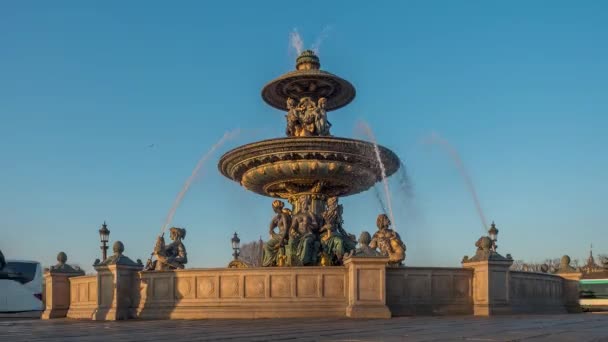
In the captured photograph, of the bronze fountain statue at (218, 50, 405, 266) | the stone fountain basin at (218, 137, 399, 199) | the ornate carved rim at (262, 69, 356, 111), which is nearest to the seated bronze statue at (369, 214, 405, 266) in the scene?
the bronze fountain statue at (218, 50, 405, 266)

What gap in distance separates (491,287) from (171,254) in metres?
9.16

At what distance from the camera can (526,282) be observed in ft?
53.0

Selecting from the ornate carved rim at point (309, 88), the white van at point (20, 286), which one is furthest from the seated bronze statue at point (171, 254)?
the white van at point (20, 286)

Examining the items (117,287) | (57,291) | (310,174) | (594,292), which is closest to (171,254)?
(117,287)

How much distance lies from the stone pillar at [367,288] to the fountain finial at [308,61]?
11.1 metres

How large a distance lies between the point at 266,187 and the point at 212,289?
6.95 meters

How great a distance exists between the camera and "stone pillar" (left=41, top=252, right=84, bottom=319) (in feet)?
60.6

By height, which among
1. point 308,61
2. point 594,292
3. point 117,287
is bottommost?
point 594,292

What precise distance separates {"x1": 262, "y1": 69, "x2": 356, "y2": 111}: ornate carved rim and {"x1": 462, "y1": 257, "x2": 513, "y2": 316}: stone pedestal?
A: 9.84m

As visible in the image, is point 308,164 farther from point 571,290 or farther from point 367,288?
point 571,290

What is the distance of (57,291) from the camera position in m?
18.7

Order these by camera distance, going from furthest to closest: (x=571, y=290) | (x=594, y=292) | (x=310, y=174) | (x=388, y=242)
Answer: (x=594, y=292)
(x=310, y=174)
(x=571, y=290)
(x=388, y=242)

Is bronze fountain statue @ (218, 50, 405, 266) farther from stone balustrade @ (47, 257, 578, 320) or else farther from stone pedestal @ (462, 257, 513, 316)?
stone pedestal @ (462, 257, 513, 316)

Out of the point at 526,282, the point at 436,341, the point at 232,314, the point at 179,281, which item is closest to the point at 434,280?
the point at 526,282
